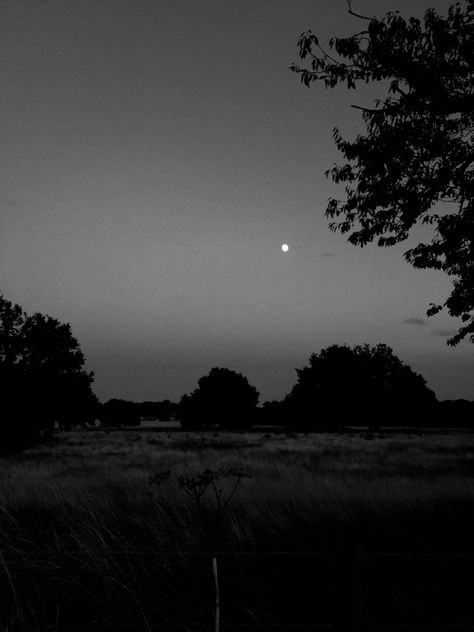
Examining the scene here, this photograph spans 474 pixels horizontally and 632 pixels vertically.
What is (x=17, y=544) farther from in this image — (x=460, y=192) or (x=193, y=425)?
(x=193, y=425)

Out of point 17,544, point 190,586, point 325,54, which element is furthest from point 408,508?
point 325,54

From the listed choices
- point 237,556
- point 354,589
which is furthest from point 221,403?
point 354,589

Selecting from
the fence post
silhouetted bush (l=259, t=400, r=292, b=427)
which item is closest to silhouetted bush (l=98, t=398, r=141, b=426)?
silhouetted bush (l=259, t=400, r=292, b=427)

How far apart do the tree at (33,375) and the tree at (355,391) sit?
119 ft

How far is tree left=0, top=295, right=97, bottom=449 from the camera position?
79.6 ft

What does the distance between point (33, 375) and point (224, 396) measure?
219 ft

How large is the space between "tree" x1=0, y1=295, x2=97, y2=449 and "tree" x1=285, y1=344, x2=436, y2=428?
36.3 meters

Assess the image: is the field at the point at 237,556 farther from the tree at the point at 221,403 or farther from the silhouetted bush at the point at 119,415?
the silhouetted bush at the point at 119,415

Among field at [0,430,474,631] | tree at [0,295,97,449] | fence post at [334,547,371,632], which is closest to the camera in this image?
fence post at [334,547,371,632]

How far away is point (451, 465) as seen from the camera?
70.6ft

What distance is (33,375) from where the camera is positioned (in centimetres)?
2491

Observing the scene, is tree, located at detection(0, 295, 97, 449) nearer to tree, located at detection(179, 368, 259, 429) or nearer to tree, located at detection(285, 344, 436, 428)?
tree, located at detection(285, 344, 436, 428)

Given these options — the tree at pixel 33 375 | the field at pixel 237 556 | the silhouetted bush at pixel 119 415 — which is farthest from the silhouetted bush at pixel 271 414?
the field at pixel 237 556

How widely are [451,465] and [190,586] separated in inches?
730
